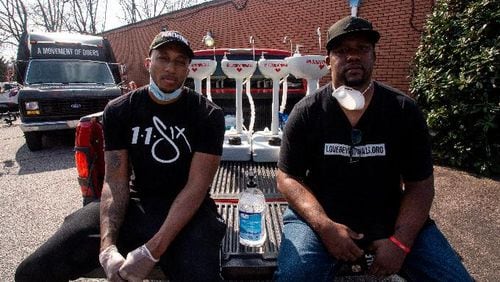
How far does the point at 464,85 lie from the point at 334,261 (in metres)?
4.58

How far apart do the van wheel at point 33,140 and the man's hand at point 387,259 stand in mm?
8129

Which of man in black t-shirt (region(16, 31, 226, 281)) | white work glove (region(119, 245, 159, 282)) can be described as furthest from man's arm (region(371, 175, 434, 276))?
white work glove (region(119, 245, 159, 282))

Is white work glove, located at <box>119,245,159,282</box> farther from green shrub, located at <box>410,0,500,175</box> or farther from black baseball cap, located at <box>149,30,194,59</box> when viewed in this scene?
green shrub, located at <box>410,0,500,175</box>

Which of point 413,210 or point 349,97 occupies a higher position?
point 349,97

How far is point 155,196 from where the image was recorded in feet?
7.57

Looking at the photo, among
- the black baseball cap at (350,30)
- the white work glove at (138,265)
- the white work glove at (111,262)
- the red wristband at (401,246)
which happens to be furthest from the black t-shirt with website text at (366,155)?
the white work glove at (111,262)

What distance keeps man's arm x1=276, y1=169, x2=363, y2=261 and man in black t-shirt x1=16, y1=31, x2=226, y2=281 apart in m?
0.51

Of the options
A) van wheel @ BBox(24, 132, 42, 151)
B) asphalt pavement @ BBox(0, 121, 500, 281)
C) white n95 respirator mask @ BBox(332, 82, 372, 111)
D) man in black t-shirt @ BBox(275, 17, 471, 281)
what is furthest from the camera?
van wheel @ BBox(24, 132, 42, 151)

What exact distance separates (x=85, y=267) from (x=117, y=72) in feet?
26.2

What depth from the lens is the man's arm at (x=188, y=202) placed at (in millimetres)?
1943

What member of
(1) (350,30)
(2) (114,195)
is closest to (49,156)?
(2) (114,195)

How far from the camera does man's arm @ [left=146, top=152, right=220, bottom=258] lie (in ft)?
6.38

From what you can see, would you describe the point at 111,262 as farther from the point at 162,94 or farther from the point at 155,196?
the point at 162,94

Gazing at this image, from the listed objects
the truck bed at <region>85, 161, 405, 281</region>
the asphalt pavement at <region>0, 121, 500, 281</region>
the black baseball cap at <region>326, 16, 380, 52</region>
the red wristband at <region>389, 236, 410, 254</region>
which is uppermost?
the black baseball cap at <region>326, 16, 380, 52</region>
